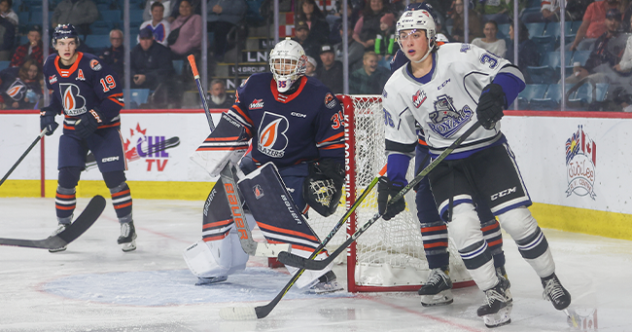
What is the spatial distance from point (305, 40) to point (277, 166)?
12.3 feet

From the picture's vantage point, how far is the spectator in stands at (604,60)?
4961 millimetres

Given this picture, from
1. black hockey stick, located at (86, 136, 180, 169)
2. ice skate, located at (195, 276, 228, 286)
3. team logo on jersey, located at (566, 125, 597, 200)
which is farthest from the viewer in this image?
black hockey stick, located at (86, 136, 180, 169)

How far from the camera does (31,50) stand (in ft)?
22.6

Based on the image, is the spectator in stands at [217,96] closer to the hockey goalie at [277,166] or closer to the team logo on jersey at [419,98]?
the hockey goalie at [277,166]

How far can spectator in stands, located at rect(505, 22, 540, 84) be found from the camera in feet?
18.2

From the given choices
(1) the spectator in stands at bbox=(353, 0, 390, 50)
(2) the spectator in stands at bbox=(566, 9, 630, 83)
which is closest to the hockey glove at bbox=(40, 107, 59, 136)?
(1) the spectator in stands at bbox=(353, 0, 390, 50)

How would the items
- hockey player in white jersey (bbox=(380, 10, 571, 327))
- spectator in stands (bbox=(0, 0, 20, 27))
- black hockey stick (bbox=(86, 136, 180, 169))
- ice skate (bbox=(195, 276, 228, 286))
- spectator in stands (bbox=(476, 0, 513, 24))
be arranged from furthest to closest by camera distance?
spectator in stands (bbox=(0, 0, 20, 27)), black hockey stick (bbox=(86, 136, 180, 169)), spectator in stands (bbox=(476, 0, 513, 24)), ice skate (bbox=(195, 276, 228, 286)), hockey player in white jersey (bbox=(380, 10, 571, 327))

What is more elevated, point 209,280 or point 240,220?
point 240,220

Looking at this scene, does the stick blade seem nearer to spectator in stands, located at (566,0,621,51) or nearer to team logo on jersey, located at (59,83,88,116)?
team logo on jersey, located at (59,83,88,116)

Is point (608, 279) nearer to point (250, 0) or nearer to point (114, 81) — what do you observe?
point (114, 81)

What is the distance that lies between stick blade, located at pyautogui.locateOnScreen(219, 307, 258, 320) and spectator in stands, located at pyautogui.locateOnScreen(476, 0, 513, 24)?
3.93 m

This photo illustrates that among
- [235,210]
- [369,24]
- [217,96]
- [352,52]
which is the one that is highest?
[369,24]

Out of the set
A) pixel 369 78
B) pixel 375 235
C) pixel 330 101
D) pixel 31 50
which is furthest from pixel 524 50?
pixel 31 50

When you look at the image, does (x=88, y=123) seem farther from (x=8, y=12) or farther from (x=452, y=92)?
(x=8, y=12)
